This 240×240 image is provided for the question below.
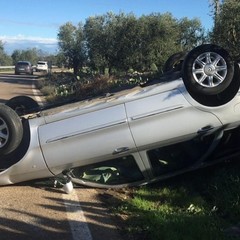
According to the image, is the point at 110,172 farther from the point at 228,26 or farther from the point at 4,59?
the point at 4,59

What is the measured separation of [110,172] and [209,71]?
1885 mm

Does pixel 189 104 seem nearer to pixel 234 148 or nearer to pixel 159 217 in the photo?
pixel 234 148

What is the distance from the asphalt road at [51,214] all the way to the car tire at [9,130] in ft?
2.22

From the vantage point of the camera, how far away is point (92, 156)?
6.08m

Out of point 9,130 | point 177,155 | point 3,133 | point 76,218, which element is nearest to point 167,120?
point 177,155

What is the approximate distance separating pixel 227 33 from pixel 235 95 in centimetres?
1064

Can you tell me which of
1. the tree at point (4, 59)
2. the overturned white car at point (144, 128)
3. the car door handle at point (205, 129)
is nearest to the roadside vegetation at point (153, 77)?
the overturned white car at point (144, 128)

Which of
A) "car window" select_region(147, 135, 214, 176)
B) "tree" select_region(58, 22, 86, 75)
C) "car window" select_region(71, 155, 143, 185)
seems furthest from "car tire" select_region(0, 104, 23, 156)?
"tree" select_region(58, 22, 86, 75)

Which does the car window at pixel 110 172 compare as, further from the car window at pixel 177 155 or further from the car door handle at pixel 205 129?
the car door handle at pixel 205 129

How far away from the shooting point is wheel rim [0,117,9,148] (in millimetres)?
6121

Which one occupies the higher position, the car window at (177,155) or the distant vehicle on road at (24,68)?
the distant vehicle on road at (24,68)

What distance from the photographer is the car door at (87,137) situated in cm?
599

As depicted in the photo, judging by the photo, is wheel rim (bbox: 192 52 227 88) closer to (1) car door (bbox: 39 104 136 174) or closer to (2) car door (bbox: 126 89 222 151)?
(2) car door (bbox: 126 89 222 151)

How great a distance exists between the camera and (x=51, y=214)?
5617mm
